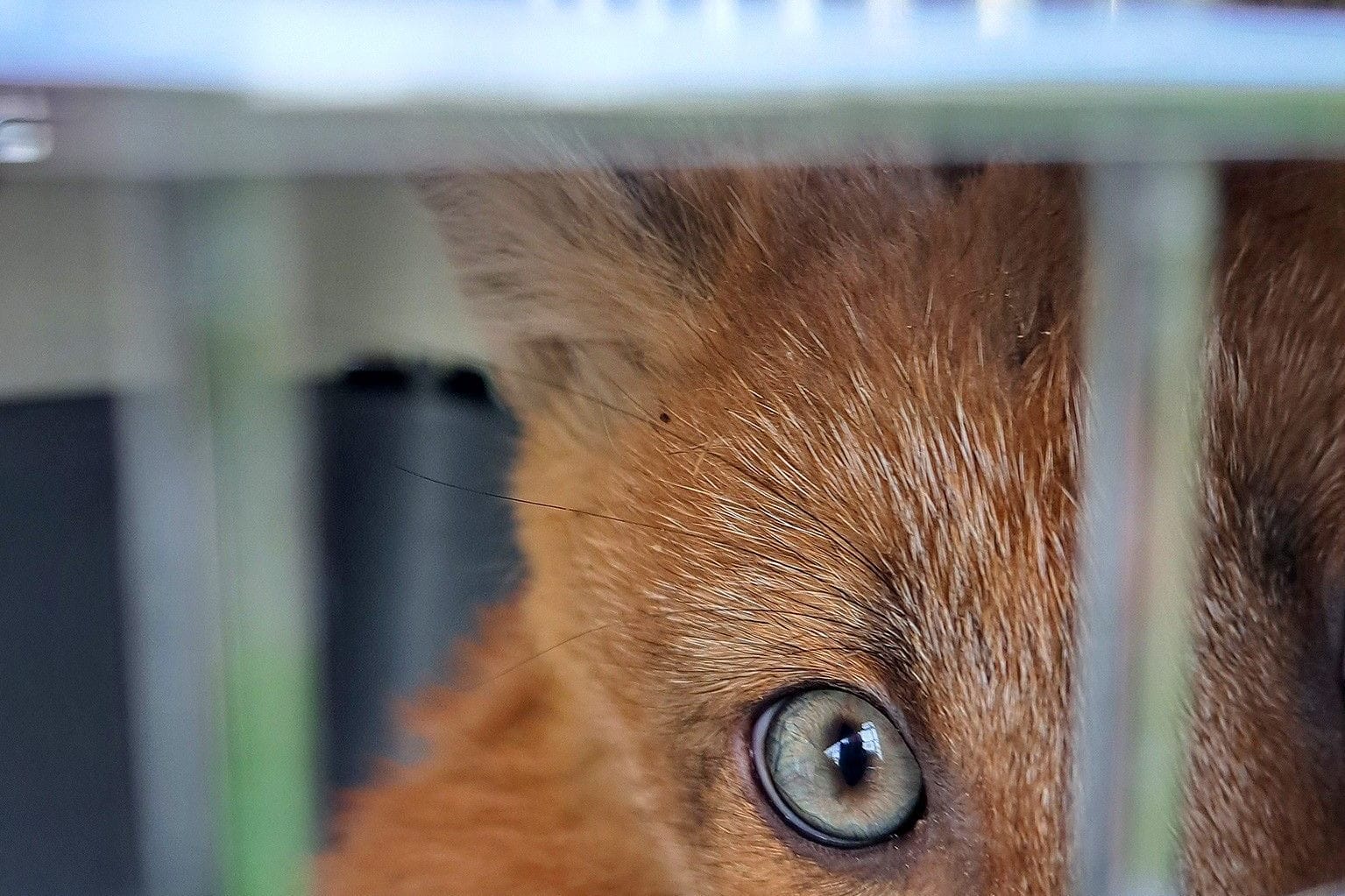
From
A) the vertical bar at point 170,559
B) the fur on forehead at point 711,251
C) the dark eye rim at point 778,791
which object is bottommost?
the dark eye rim at point 778,791

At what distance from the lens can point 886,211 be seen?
2.92ft

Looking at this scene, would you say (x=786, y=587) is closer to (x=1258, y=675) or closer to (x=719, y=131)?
(x=1258, y=675)

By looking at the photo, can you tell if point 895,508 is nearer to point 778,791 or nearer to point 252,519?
point 778,791

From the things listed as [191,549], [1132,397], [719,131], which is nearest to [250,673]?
[191,549]

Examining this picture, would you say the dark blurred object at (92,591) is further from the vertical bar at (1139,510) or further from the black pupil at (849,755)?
the vertical bar at (1139,510)

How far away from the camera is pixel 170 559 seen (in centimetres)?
66

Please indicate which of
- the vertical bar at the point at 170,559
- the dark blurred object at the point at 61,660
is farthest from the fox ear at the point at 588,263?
the dark blurred object at the point at 61,660

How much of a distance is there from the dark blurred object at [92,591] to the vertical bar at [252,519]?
0.70 metres

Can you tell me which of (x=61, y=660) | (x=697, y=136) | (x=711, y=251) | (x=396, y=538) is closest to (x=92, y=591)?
(x=61, y=660)

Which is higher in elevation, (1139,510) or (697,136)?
(697,136)

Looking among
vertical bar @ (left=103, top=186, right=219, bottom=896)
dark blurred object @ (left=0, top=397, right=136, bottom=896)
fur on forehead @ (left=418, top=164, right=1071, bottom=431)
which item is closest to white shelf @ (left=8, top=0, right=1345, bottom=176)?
vertical bar @ (left=103, top=186, right=219, bottom=896)

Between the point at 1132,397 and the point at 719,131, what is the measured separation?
0.31 metres

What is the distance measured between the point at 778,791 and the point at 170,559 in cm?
56

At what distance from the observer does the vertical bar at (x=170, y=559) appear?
1.97 feet
